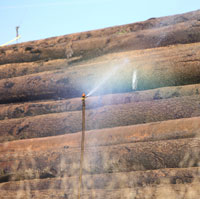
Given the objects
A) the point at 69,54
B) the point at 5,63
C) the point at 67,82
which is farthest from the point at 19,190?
the point at 5,63

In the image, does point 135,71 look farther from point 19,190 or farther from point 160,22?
point 19,190

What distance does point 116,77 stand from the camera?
736 centimetres

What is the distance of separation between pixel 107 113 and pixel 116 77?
999mm

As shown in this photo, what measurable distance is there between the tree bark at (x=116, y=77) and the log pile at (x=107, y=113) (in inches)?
0.8

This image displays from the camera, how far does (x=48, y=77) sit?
8.22m

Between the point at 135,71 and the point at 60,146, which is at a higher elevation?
the point at 135,71

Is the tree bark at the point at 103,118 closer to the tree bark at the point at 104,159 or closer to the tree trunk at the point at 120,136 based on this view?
the tree trunk at the point at 120,136

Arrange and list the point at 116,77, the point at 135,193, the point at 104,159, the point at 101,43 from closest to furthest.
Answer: the point at 135,193, the point at 104,159, the point at 116,77, the point at 101,43

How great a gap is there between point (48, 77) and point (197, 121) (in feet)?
12.8

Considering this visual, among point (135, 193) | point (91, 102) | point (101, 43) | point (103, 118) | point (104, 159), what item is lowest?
point (135, 193)

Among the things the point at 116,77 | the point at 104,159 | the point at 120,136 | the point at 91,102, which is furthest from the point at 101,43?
the point at 104,159

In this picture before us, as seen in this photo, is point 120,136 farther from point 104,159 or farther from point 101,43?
point 101,43

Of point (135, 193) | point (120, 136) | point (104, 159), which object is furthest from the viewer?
point (120, 136)

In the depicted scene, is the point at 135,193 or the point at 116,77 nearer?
the point at 135,193
